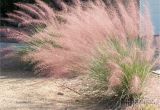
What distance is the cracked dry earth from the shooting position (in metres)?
6.63

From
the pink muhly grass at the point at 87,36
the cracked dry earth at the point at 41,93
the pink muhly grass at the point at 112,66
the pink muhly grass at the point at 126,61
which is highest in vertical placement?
the pink muhly grass at the point at 87,36

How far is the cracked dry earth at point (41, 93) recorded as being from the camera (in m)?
6.63

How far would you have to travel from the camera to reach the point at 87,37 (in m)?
6.25

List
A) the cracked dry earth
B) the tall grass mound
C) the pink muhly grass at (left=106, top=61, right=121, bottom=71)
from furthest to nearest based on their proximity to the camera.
Result: the cracked dry earth → the tall grass mound → the pink muhly grass at (left=106, top=61, right=121, bottom=71)

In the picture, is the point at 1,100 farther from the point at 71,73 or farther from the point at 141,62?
the point at 141,62

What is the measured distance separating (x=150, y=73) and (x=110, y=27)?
918 millimetres

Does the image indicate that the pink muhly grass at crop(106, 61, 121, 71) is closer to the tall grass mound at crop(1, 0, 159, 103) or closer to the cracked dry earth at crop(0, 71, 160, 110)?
the tall grass mound at crop(1, 0, 159, 103)

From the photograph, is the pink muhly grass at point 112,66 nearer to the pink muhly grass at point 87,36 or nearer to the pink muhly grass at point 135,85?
the pink muhly grass at point 87,36

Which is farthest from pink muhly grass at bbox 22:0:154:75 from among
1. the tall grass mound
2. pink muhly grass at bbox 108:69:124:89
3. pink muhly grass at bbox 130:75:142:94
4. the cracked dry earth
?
the cracked dry earth

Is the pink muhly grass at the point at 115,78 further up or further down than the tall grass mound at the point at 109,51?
further down

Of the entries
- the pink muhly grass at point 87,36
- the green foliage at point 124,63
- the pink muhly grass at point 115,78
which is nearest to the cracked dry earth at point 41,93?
the green foliage at point 124,63

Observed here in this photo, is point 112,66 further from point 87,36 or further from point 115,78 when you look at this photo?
point 87,36

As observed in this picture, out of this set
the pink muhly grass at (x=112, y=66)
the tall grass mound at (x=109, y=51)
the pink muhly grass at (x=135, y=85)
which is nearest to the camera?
the pink muhly grass at (x=112, y=66)

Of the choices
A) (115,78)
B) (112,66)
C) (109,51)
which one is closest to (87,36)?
(109,51)
